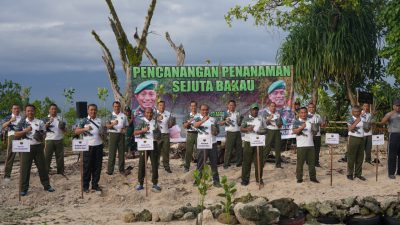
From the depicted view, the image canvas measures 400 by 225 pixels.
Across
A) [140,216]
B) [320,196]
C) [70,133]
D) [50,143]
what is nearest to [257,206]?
[140,216]

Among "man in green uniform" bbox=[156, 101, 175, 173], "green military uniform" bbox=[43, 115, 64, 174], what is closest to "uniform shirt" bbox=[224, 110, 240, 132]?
"man in green uniform" bbox=[156, 101, 175, 173]

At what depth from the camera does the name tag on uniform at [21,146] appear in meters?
10.4

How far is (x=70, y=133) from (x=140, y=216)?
13.7 m

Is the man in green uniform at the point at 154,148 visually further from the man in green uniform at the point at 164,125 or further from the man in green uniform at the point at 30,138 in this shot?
the man in green uniform at the point at 30,138

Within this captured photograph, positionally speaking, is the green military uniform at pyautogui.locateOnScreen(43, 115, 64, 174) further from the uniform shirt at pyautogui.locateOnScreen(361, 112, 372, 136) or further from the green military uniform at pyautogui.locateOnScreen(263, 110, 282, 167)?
the uniform shirt at pyautogui.locateOnScreen(361, 112, 372, 136)

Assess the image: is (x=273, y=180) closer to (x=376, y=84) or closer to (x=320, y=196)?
(x=320, y=196)

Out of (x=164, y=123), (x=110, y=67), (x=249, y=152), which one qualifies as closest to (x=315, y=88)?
(x=110, y=67)

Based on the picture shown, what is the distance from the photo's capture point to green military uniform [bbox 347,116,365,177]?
1212cm

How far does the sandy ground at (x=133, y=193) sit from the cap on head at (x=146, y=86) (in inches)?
118

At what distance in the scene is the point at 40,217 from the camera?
944cm

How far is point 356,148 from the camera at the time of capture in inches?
478

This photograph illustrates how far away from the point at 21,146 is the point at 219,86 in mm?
7009

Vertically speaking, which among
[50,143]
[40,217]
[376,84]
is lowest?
[40,217]

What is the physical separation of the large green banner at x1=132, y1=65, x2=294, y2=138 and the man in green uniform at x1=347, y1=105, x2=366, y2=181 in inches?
133
